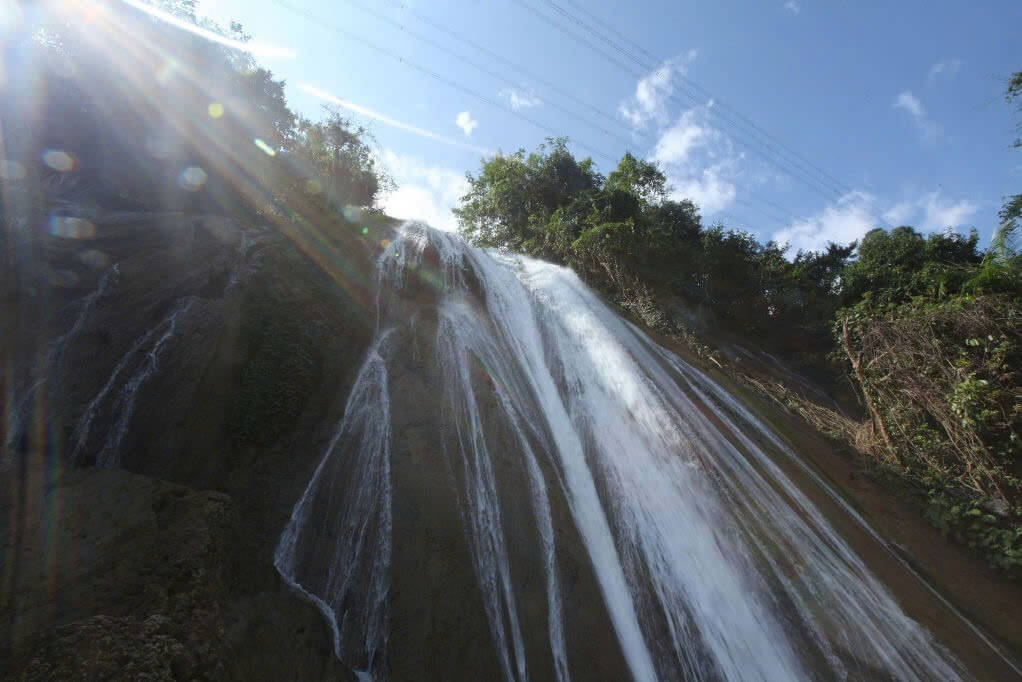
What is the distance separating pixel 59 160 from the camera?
15.7 m

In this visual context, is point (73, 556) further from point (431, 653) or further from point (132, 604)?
point (431, 653)

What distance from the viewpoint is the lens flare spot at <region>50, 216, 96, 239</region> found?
981 centimetres

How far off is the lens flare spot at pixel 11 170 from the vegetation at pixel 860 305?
18.3m

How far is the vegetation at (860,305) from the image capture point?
951cm

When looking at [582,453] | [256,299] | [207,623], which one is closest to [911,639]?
[582,453]

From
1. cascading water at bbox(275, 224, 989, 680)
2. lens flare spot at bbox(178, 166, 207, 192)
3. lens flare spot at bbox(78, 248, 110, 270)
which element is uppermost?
lens flare spot at bbox(178, 166, 207, 192)

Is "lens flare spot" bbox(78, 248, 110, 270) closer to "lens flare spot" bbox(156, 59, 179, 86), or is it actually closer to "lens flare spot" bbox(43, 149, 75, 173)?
"lens flare spot" bbox(43, 149, 75, 173)

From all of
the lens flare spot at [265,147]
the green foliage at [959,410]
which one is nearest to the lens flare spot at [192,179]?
the lens flare spot at [265,147]

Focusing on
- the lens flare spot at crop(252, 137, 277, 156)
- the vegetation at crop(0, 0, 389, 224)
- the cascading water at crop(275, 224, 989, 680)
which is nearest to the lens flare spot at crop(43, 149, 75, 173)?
the vegetation at crop(0, 0, 389, 224)

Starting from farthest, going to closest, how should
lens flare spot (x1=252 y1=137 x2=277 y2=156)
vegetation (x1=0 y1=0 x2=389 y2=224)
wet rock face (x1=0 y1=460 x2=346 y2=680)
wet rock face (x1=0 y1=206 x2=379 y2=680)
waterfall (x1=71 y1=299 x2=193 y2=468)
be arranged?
lens flare spot (x1=252 y1=137 x2=277 y2=156) → vegetation (x1=0 y1=0 x2=389 y2=224) → waterfall (x1=71 y1=299 x2=193 y2=468) → wet rock face (x1=0 y1=206 x2=379 y2=680) → wet rock face (x1=0 y1=460 x2=346 y2=680)

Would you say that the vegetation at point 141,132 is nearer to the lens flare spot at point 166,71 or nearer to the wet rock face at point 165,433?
the lens flare spot at point 166,71

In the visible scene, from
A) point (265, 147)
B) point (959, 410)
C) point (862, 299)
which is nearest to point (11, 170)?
point (265, 147)

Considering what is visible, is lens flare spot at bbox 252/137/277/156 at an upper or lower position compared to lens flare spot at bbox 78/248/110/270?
upper

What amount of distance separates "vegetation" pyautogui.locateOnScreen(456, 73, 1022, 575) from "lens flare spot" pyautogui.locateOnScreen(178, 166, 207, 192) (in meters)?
14.5
